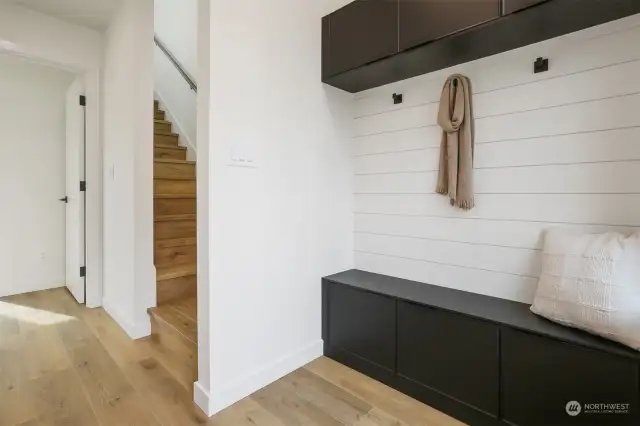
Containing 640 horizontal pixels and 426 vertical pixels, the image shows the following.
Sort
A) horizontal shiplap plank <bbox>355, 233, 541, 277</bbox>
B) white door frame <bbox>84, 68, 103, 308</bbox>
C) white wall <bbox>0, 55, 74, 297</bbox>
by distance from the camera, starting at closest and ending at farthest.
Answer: horizontal shiplap plank <bbox>355, 233, 541, 277</bbox> < white door frame <bbox>84, 68, 103, 308</bbox> < white wall <bbox>0, 55, 74, 297</bbox>

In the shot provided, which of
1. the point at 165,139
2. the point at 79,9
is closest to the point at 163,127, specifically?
the point at 165,139

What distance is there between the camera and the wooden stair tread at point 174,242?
9.00 ft

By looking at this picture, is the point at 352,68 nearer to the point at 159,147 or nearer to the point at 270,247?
the point at 270,247

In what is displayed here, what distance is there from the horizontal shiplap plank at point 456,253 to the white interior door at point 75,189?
266 centimetres

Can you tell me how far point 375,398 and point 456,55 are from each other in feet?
6.31

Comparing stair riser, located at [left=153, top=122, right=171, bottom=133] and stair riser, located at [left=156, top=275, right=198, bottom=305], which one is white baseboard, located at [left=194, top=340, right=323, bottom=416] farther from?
stair riser, located at [left=153, top=122, right=171, bottom=133]

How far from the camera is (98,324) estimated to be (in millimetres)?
2711

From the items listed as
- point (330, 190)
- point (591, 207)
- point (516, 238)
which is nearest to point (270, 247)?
point (330, 190)

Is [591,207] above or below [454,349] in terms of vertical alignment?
above

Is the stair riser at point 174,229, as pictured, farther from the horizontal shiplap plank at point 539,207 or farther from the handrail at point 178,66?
the handrail at point 178,66

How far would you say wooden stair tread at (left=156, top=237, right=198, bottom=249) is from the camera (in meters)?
2.74

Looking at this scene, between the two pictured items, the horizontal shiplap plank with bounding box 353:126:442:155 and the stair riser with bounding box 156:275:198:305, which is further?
the stair riser with bounding box 156:275:198:305

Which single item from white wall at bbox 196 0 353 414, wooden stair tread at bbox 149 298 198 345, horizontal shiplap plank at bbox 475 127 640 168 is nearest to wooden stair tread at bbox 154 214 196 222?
wooden stair tread at bbox 149 298 198 345

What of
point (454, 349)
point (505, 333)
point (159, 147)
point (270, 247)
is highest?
point (159, 147)
